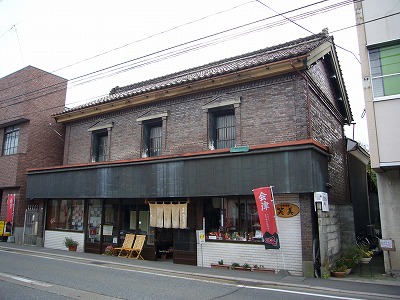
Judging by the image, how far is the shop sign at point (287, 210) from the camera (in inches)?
467

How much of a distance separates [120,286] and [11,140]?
17.4 meters

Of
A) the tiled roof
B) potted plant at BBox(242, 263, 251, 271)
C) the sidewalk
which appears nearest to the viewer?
the sidewalk

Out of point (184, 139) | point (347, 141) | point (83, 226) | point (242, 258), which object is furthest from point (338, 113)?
point (83, 226)

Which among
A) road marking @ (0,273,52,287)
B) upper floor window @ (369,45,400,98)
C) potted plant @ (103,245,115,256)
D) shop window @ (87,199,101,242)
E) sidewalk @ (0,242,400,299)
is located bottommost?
sidewalk @ (0,242,400,299)

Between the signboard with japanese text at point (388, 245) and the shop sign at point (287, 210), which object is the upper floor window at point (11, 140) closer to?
the shop sign at point (287, 210)

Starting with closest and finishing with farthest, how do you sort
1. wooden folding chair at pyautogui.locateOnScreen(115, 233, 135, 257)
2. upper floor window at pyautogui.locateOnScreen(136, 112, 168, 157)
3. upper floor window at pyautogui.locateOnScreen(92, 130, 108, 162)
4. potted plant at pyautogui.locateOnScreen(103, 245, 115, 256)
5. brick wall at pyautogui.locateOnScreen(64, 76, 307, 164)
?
brick wall at pyautogui.locateOnScreen(64, 76, 307, 164) → wooden folding chair at pyautogui.locateOnScreen(115, 233, 135, 257) → potted plant at pyautogui.locateOnScreen(103, 245, 115, 256) → upper floor window at pyautogui.locateOnScreen(136, 112, 168, 157) → upper floor window at pyautogui.locateOnScreen(92, 130, 108, 162)

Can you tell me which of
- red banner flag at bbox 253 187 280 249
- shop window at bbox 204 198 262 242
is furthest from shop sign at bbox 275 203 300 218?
shop window at bbox 204 198 262 242

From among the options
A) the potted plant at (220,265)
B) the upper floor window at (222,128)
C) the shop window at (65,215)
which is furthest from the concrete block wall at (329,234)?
the shop window at (65,215)

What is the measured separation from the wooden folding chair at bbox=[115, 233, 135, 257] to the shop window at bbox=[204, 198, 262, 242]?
13.3ft

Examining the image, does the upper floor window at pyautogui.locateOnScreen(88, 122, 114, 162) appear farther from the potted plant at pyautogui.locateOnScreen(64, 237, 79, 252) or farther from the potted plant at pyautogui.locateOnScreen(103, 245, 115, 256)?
the potted plant at pyautogui.locateOnScreen(103, 245, 115, 256)

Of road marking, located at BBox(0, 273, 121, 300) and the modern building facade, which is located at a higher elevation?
the modern building facade

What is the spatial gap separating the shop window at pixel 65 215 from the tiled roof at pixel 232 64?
5.32 metres

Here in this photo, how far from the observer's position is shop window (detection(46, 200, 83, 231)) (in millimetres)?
18500

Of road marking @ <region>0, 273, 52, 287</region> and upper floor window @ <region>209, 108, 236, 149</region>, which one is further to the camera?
upper floor window @ <region>209, 108, 236, 149</region>
